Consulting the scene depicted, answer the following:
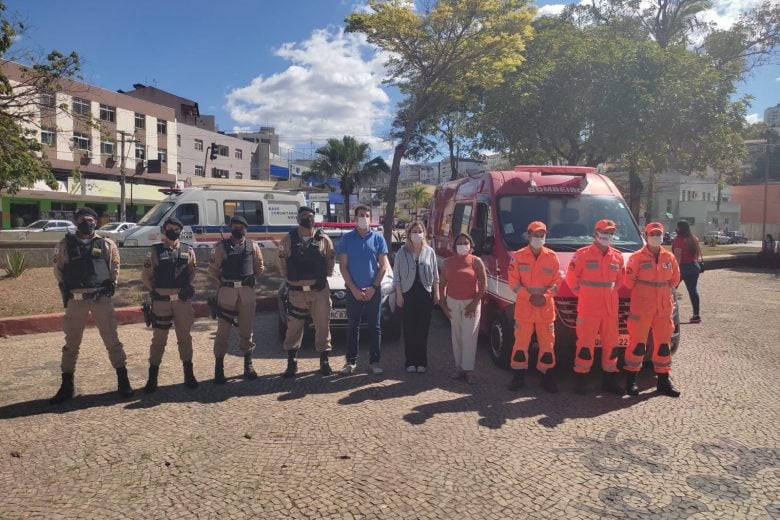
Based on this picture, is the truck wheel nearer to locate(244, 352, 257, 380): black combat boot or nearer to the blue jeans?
the blue jeans

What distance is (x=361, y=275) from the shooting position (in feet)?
18.6

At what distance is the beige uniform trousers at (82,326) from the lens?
483 centimetres

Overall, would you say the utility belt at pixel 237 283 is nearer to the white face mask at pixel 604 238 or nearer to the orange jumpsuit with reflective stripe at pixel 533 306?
the orange jumpsuit with reflective stripe at pixel 533 306

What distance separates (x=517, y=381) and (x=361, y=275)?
2.02m

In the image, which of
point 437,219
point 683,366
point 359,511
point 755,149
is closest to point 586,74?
point 437,219

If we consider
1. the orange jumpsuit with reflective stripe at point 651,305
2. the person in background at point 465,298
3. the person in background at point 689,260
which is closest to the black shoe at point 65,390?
the person in background at point 465,298

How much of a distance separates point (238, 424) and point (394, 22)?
10383 millimetres

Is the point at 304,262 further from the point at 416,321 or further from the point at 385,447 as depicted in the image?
the point at 385,447

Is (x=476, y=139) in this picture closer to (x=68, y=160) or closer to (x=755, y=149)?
(x=68, y=160)

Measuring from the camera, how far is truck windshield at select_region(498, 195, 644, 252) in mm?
6203

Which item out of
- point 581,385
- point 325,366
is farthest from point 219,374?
point 581,385

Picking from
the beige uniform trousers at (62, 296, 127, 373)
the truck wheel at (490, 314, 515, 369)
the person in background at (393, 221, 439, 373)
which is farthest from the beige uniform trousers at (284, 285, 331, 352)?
the truck wheel at (490, 314, 515, 369)

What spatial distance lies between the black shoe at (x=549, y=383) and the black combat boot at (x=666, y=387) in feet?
3.38

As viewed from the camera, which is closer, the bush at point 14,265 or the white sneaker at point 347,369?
the white sneaker at point 347,369
